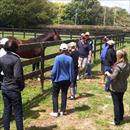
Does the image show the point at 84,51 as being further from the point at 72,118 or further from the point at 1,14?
the point at 1,14

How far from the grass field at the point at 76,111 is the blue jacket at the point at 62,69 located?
2.90ft

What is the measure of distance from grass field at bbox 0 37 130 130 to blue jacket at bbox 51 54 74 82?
0.88 m

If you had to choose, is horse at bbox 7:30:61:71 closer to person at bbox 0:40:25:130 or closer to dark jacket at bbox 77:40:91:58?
dark jacket at bbox 77:40:91:58

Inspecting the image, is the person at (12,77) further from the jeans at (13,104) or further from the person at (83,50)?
the person at (83,50)

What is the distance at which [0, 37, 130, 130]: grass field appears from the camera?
26.4 ft

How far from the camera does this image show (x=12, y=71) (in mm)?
6465

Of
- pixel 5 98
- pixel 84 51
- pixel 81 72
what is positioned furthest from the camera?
pixel 81 72

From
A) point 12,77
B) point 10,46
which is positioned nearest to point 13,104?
point 12,77

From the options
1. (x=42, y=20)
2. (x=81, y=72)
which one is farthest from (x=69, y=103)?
(x=42, y=20)

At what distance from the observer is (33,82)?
505 inches

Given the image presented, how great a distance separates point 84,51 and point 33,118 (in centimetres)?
562

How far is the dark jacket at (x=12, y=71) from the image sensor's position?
6383mm

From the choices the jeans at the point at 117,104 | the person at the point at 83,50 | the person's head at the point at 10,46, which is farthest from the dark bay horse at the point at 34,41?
the person's head at the point at 10,46

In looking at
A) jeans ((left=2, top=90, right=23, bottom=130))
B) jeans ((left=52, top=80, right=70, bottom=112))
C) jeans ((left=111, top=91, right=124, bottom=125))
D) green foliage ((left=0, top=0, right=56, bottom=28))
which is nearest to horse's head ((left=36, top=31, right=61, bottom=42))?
jeans ((left=52, top=80, right=70, bottom=112))
